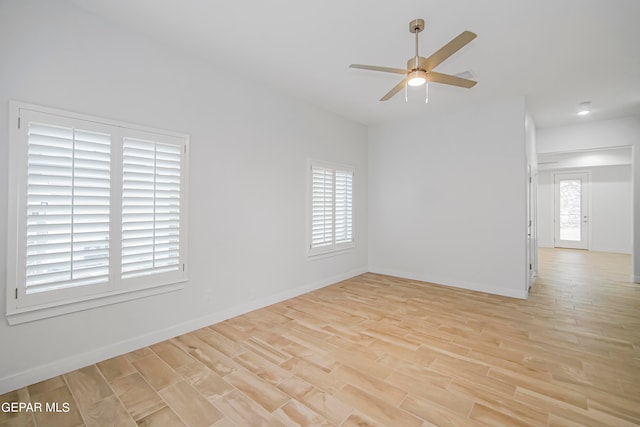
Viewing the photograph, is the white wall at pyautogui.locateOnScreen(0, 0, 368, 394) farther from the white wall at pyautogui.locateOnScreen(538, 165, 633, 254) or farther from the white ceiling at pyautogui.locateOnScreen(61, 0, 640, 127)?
the white wall at pyautogui.locateOnScreen(538, 165, 633, 254)

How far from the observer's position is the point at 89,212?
236cm

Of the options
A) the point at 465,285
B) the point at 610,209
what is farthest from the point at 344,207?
the point at 610,209

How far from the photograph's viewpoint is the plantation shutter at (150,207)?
8.51 feet

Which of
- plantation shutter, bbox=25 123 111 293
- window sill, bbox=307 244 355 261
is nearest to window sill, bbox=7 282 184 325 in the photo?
plantation shutter, bbox=25 123 111 293

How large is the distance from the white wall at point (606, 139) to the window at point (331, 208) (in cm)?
427

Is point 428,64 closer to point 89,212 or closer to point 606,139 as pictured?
point 89,212

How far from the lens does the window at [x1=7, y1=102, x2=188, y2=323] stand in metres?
2.09

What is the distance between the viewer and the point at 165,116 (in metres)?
2.87

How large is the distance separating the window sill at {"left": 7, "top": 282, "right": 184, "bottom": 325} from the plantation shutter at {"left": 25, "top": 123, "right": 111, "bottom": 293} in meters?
0.14

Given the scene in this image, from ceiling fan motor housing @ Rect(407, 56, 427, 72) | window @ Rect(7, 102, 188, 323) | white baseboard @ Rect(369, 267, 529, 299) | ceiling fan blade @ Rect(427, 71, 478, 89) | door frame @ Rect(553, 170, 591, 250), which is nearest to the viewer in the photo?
window @ Rect(7, 102, 188, 323)

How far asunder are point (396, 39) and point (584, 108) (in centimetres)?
406
